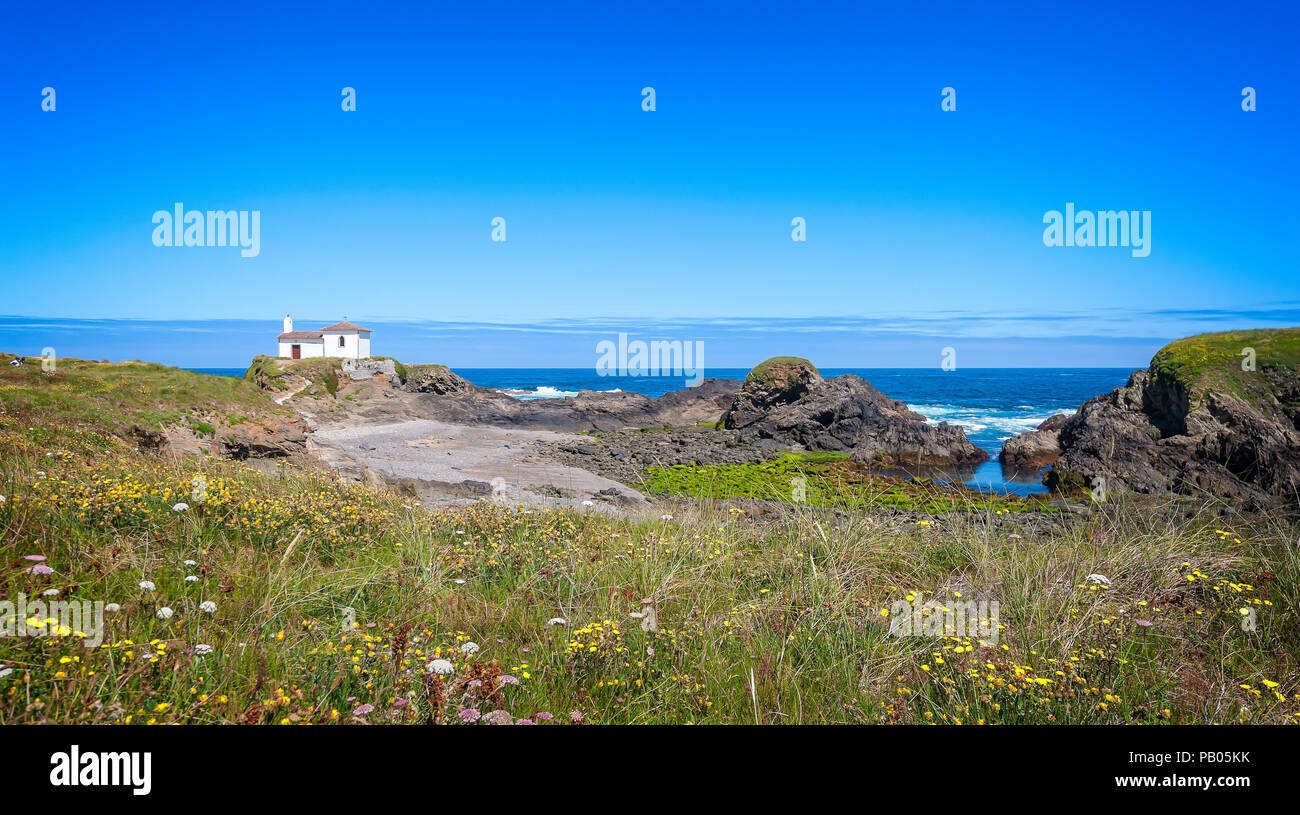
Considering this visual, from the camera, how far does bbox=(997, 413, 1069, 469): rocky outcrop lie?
82.7 feet

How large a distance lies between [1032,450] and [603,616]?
2685 cm

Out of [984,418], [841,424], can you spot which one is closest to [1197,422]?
[841,424]

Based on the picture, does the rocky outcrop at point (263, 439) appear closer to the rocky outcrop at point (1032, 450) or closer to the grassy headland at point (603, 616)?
the grassy headland at point (603, 616)

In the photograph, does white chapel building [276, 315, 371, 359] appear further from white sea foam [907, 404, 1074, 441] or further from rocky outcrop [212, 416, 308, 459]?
white sea foam [907, 404, 1074, 441]

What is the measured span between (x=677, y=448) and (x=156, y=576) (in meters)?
23.4

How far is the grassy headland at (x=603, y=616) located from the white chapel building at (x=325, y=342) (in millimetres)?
55504

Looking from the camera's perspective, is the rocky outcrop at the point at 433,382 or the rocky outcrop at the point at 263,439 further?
the rocky outcrop at the point at 433,382

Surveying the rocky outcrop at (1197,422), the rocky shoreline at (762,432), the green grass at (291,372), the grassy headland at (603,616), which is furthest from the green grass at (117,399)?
the rocky outcrop at (1197,422)

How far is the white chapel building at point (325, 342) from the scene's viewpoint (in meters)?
57.2

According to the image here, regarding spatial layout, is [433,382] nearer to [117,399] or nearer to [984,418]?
[117,399]

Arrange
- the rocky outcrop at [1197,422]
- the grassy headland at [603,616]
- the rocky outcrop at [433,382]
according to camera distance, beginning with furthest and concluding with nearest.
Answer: the rocky outcrop at [433,382] < the rocky outcrop at [1197,422] < the grassy headland at [603,616]

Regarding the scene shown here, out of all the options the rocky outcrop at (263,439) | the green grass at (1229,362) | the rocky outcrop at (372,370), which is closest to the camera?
the rocky outcrop at (263,439)

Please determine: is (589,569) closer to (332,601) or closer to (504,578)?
(504,578)
